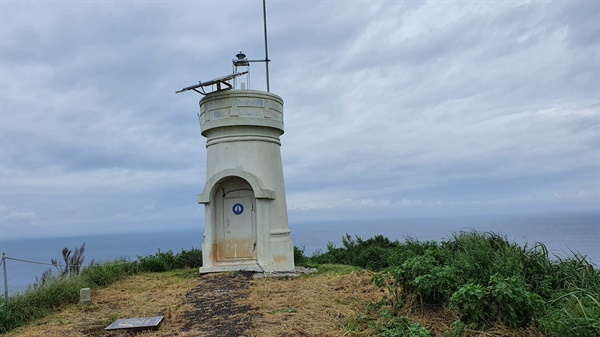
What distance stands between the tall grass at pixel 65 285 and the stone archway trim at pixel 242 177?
2493mm

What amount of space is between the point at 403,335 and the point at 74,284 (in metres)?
6.53

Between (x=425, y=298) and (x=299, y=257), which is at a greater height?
(x=299, y=257)

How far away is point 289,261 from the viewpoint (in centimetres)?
1141

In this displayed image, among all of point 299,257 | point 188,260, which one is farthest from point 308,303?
point 188,260

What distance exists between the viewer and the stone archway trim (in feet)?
36.6

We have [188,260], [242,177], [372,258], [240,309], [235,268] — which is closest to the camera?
[240,309]

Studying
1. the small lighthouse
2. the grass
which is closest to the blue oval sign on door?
the small lighthouse

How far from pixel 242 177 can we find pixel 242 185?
2.06ft

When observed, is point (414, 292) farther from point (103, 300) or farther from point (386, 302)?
point (103, 300)

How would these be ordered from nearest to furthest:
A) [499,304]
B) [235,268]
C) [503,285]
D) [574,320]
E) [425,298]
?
[574,320]
[503,285]
[499,304]
[425,298]
[235,268]

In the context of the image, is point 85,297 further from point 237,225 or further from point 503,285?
point 503,285

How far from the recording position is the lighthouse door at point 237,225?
11.6 meters

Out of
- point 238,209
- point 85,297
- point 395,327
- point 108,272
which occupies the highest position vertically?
point 238,209

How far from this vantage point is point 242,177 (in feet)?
36.9
